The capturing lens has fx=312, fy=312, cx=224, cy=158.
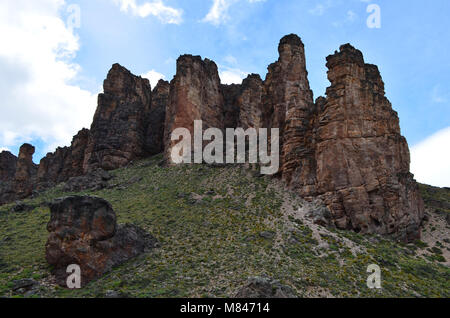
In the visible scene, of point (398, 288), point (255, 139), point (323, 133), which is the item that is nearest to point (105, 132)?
point (255, 139)

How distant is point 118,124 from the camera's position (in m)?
64.4

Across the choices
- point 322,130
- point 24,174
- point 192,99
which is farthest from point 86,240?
point 24,174

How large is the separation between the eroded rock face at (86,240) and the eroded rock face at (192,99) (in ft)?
87.8

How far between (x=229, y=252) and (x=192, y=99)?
34864mm

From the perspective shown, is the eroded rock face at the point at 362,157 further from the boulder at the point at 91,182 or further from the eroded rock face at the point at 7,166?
the eroded rock face at the point at 7,166

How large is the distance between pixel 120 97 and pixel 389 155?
5342 centimetres

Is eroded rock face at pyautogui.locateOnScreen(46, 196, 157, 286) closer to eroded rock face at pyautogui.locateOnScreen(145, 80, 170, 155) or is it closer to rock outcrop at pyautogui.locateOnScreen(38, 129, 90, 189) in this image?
Answer: eroded rock face at pyautogui.locateOnScreen(145, 80, 170, 155)

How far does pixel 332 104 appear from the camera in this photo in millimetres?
35969

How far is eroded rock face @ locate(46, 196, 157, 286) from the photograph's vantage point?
78.4 feet

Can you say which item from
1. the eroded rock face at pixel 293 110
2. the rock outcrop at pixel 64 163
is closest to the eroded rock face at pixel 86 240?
the eroded rock face at pixel 293 110

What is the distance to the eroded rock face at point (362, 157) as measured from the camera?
32500 millimetres

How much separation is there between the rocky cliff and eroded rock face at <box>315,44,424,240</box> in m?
0.10

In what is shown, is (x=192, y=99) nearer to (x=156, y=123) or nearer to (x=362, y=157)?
(x=156, y=123)

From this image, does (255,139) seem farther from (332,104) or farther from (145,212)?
(145,212)
